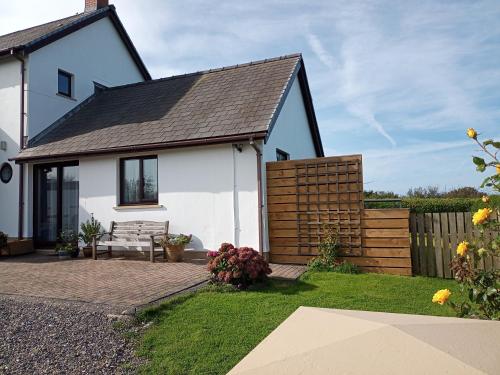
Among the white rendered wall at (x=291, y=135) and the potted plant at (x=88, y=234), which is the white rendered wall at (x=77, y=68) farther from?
the white rendered wall at (x=291, y=135)

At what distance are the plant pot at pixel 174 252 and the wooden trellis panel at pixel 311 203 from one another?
2.34 meters

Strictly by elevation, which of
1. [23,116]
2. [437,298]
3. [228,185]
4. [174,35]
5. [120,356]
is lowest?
[120,356]

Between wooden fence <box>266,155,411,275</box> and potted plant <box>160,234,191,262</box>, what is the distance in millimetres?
2267

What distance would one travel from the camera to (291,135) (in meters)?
12.7

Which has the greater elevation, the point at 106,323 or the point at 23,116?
the point at 23,116

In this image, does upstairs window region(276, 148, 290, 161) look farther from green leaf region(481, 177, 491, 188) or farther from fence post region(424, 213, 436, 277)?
green leaf region(481, 177, 491, 188)

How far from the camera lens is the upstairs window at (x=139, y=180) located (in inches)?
438

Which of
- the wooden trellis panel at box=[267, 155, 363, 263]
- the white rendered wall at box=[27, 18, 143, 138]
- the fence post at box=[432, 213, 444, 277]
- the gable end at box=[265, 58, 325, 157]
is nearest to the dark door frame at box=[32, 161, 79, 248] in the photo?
the white rendered wall at box=[27, 18, 143, 138]

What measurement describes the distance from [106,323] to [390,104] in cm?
1251

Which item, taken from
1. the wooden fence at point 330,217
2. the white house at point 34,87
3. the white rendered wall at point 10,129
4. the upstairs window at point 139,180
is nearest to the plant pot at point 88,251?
the upstairs window at point 139,180

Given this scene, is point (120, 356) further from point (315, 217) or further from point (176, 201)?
point (176, 201)

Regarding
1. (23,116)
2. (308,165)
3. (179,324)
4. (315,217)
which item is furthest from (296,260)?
(23,116)

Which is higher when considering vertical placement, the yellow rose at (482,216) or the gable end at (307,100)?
the gable end at (307,100)

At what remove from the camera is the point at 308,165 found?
30.3 ft
